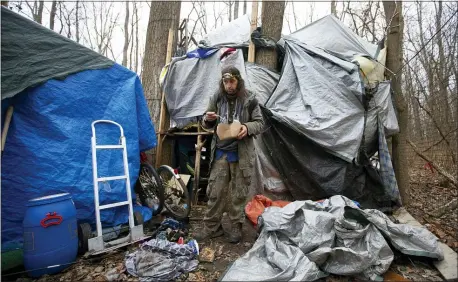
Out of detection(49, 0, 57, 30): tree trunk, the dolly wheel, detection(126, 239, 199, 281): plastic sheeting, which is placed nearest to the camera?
detection(126, 239, 199, 281): plastic sheeting

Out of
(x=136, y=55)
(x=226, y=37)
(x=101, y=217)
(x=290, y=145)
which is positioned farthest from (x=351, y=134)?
(x=136, y=55)

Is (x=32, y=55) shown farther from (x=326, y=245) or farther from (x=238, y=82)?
(x=326, y=245)

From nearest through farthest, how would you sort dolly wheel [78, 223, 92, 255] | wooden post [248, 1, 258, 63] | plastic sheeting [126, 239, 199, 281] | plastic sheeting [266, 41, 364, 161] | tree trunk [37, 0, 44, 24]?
plastic sheeting [126, 239, 199, 281] < dolly wheel [78, 223, 92, 255] < plastic sheeting [266, 41, 364, 161] < wooden post [248, 1, 258, 63] < tree trunk [37, 0, 44, 24]

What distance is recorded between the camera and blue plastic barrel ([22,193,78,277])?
6.75 feet

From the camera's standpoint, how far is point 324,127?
10.4ft

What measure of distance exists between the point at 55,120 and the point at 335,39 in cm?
427

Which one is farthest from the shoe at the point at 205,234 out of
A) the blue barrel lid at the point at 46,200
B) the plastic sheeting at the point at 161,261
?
the blue barrel lid at the point at 46,200

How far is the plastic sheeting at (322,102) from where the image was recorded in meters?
3.17

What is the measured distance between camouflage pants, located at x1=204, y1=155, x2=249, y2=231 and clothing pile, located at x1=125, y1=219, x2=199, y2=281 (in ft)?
1.35

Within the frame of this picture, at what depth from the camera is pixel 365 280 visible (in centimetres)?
191

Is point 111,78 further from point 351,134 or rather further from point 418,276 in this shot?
point 418,276

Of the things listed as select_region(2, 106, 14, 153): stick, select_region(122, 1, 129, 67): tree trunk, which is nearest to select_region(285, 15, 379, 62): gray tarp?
select_region(2, 106, 14, 153): stick

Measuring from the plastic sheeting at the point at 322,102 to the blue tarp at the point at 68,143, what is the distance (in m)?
1.98

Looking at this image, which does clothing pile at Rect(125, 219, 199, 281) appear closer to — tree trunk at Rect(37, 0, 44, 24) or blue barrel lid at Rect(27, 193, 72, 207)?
blue barrel lid at Rect(27, 193, 72, 207)
